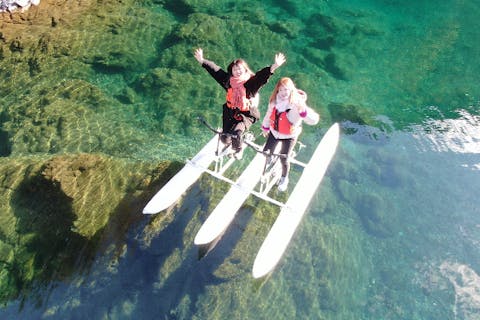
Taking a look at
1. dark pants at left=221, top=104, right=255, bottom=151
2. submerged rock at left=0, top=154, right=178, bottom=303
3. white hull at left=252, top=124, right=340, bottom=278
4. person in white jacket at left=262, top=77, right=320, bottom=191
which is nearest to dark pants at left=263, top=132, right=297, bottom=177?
person in white jacket at left=262, top=77, right=320, bottom=191

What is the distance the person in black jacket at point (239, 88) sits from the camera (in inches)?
242

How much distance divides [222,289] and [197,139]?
13.6 feet

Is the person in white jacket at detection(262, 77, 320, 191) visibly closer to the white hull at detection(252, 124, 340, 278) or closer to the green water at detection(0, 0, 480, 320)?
the white hull at detection(252, 124, 340, 278)

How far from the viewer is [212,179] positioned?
27.9 feet

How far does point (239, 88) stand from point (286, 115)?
2.84 ft

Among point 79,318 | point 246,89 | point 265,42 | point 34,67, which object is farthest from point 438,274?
point 34,67

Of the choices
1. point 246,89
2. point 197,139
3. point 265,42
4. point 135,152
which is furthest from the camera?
point 265,42

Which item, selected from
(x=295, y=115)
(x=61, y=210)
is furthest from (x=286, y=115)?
(x=61, y=210)

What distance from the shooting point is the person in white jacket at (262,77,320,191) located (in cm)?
592

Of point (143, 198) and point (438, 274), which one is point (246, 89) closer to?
A: point (143, 198)

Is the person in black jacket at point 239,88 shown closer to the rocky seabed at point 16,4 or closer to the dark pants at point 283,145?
the dark pants at point 283,145

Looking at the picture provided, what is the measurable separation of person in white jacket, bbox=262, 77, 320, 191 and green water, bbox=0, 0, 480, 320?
1.89 metres

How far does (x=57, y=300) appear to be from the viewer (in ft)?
21.3

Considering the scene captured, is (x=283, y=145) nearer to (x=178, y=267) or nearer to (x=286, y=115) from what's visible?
(x=286, y=115)
